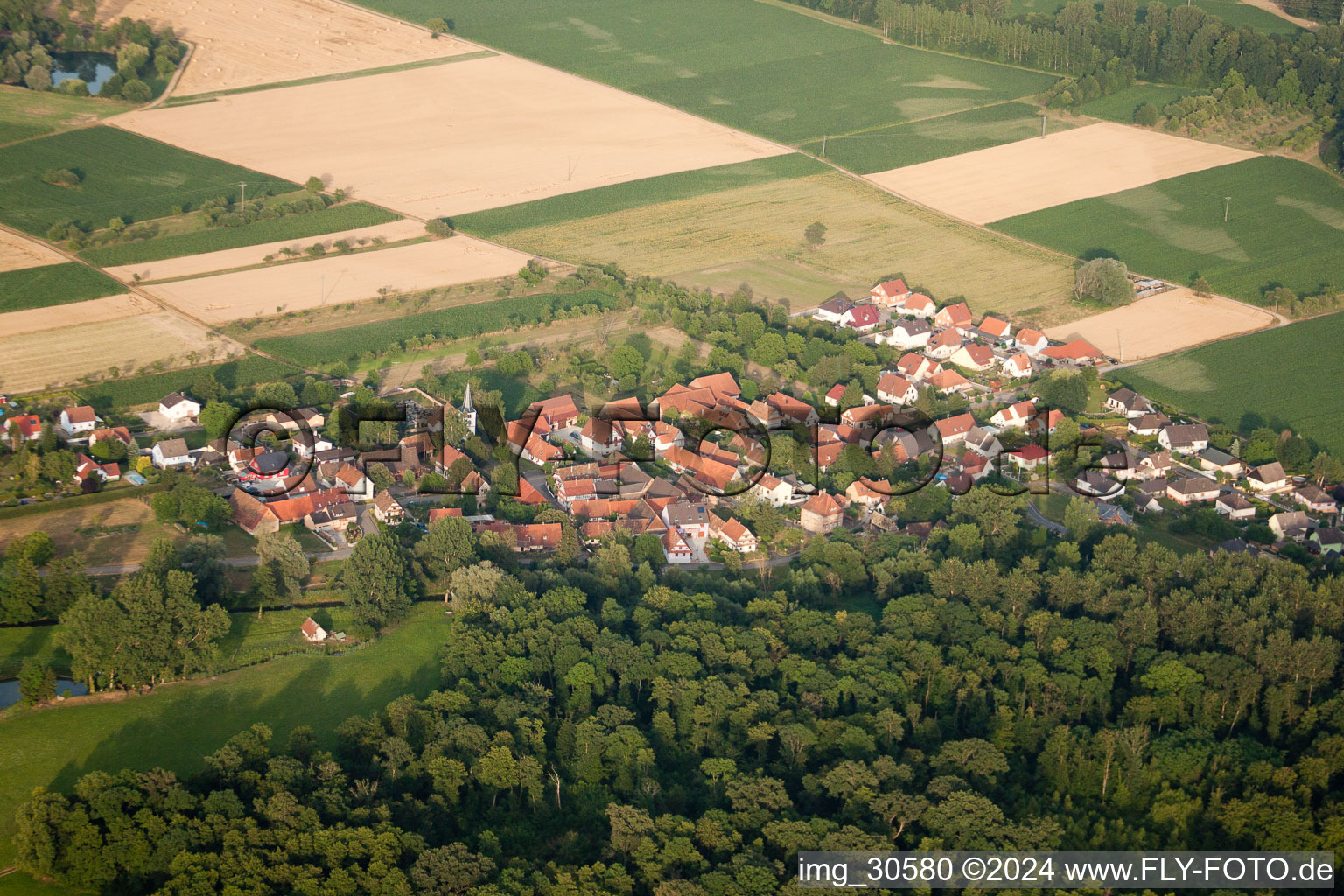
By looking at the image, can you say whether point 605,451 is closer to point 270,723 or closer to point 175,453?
point 175,453

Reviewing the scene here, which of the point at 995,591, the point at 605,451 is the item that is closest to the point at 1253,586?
the point at 995,591

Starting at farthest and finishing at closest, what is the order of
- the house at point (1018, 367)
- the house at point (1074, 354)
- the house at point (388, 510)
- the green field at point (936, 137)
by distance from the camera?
the green field at point (936, 137), the house at point (1074, 354), the house at point (1018, 367), the house at point (388, 510)

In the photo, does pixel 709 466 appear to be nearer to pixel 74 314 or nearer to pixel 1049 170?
pixel 74 314

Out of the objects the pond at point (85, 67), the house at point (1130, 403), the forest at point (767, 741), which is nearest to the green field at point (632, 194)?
the house at point (1130, 403)

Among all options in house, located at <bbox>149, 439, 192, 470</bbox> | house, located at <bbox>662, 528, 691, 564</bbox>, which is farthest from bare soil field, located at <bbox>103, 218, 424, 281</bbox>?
house, located at <bbox>662, 528, 691, 564</bbox>

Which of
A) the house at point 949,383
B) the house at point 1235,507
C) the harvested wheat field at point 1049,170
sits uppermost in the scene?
the harvested wheat field at point 1049,170

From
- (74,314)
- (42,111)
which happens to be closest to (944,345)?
(74,314)

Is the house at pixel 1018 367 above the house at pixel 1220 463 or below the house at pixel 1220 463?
above

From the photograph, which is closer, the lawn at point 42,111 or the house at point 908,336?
the house at point 908,336

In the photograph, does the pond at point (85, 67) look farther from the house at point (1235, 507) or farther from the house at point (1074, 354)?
the house at point (1235, 507)
